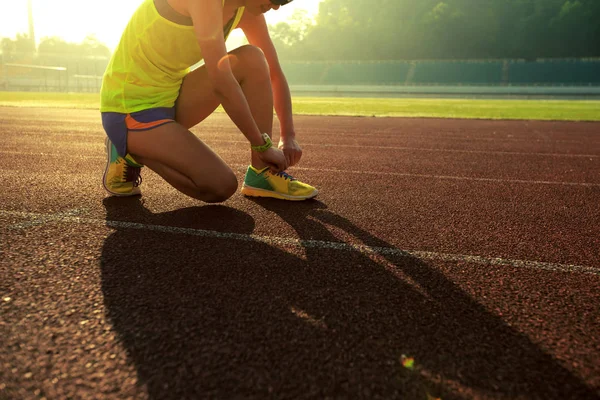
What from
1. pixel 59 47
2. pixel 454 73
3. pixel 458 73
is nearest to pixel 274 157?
pixel 458 73

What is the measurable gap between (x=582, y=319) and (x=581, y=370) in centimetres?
43

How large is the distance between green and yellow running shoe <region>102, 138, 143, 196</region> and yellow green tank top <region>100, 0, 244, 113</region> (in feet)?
1.06

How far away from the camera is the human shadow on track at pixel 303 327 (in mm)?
1546

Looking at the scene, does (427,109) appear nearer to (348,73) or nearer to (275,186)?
(275,186)

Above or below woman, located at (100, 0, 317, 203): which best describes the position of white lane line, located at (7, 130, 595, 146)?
below

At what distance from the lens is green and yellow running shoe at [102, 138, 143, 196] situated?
371 cm

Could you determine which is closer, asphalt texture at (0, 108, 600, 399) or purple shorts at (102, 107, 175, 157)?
asphalt texture at (0, 108, 600, 399)

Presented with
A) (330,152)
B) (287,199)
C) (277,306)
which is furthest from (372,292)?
(330,152)

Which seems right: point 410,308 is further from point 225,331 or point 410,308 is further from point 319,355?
point 225,331

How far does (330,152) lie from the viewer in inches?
299

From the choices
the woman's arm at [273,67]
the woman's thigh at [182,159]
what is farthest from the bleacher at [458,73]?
the woman's thigh at [182,159]

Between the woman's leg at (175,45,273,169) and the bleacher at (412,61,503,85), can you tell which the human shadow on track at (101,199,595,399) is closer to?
the woman's leg at (175,45,273,169)

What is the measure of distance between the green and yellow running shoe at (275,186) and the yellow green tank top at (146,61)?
31.4 inches

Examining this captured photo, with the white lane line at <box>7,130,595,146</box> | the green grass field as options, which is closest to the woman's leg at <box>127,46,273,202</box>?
the white lane line at <box>7,130,595,146</box>
